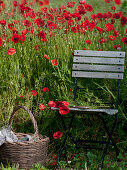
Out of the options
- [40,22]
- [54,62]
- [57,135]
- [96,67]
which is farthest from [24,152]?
[40,22]

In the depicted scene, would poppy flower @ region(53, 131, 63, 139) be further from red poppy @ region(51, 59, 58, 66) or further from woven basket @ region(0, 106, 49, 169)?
red poppy @ region(51, 59, 58, 66)

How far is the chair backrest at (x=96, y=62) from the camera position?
3.51 meters

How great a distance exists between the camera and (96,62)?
3.58 metres

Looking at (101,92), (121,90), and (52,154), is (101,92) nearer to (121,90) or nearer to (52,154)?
(121,90)

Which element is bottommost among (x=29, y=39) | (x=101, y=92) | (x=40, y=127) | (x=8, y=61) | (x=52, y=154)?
(x=52, y=154)

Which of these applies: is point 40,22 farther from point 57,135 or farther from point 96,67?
point 57,135

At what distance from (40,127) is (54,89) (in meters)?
0.48

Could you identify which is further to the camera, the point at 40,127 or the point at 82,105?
the point at 40,127

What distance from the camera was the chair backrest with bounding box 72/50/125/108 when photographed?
351 centimetres

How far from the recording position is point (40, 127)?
357cm

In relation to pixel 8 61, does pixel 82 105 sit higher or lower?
lower

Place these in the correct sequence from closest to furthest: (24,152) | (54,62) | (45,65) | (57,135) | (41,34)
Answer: (24,152)
(57,135)
(54,62)
(41,34)
(45,65)

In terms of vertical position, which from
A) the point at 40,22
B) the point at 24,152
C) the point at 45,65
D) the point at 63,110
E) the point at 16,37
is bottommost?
the point at 24,152

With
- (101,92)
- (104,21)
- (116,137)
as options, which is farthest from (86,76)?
(104,21)
